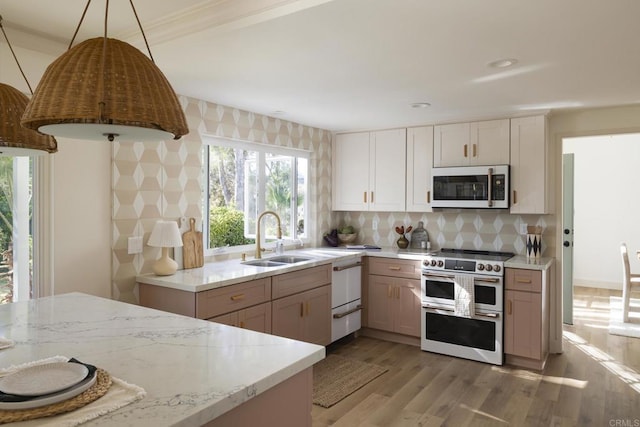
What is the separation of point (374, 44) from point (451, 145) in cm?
229

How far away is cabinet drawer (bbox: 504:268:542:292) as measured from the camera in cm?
357

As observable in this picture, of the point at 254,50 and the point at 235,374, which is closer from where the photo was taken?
the point at 235,374

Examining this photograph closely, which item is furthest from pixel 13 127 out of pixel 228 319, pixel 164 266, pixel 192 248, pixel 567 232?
pixel 567 232

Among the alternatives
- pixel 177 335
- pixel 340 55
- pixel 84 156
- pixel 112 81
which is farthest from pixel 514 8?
pixel 84 156

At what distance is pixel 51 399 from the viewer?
1.03 m

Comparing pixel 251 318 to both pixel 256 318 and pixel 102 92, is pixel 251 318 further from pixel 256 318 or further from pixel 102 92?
pixel 102 92

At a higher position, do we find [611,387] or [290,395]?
[290,395]

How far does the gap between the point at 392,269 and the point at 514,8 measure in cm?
286

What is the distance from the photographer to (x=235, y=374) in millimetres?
1243

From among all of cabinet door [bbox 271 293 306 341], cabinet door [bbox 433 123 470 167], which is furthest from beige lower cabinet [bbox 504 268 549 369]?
cabinet door [bbox 271 293 306 341]

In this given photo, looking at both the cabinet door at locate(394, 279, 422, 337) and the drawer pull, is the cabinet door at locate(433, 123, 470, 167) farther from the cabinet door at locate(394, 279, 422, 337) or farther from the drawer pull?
the drawer pull

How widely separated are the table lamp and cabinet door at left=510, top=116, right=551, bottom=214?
9.76 feet

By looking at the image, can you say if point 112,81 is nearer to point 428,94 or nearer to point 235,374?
point 235,374

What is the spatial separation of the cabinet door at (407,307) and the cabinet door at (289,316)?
3.73 feet
